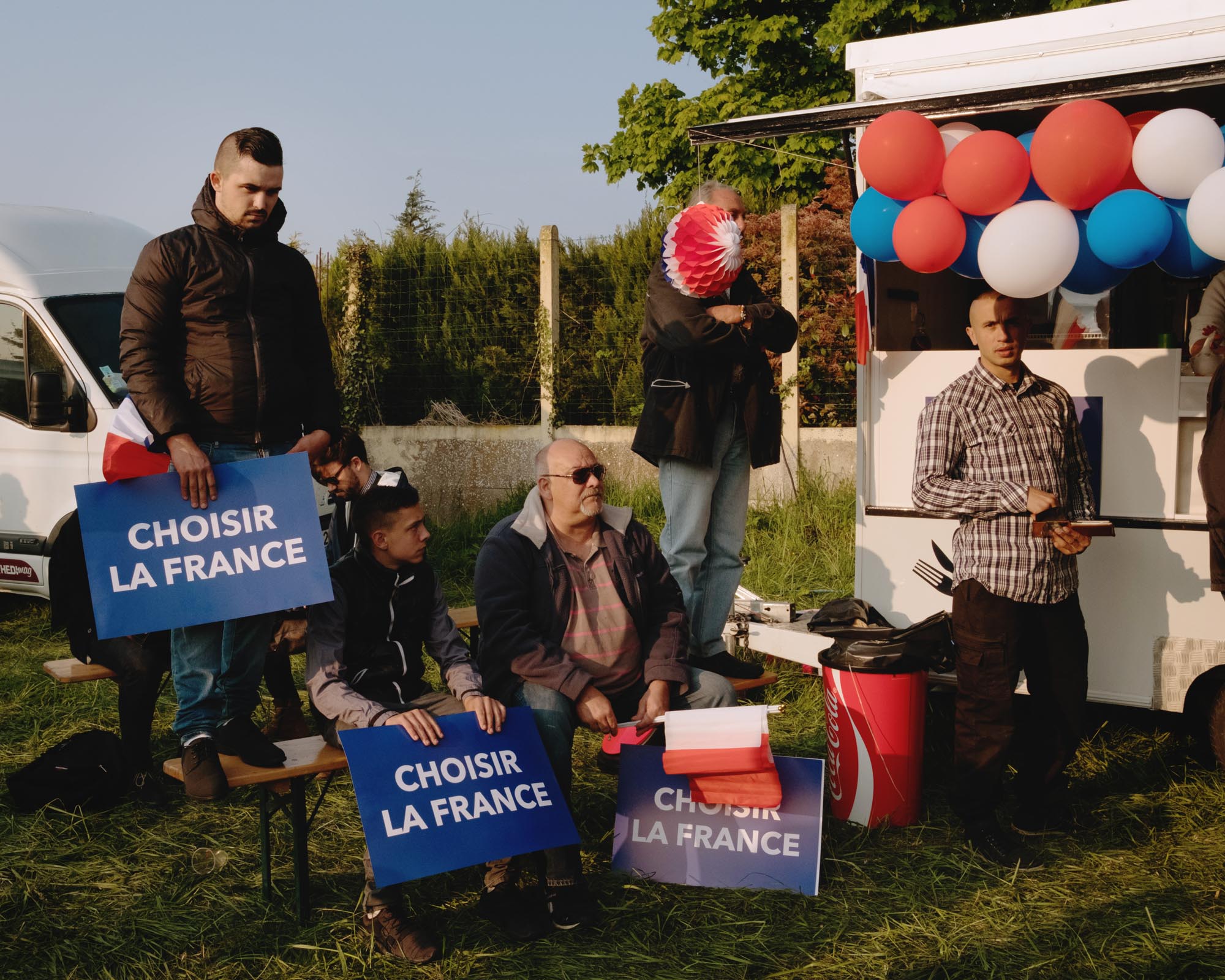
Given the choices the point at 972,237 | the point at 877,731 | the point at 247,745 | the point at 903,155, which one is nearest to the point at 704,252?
the point at 903,155

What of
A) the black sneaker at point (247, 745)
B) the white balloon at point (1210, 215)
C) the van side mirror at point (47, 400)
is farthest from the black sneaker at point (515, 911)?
the van side mirror at point (47, 400)

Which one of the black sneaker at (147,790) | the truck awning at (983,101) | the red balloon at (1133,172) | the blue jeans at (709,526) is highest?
the truck awning at (983,101)

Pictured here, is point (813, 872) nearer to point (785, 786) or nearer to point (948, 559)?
point (785, 786)

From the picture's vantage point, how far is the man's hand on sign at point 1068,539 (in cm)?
360

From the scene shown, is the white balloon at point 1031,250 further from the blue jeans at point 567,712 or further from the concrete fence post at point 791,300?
the concrete fence post at point 791,300

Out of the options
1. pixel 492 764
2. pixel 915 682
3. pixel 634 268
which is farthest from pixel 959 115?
pixel 634 268

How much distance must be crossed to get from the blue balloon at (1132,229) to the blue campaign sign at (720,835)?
2.00 m

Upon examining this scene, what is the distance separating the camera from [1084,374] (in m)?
4.38

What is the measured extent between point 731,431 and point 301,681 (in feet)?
9.17

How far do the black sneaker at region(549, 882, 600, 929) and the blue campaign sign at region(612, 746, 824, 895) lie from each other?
11.7 inches

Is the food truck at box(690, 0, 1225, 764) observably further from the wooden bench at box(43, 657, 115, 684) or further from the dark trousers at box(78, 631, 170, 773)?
the wooden bench at box(43, 657, 115, 684)

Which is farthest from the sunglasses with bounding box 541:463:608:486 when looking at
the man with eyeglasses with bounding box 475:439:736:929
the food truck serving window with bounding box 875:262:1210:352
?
the food truck serving window with bounding box 875:262:1210:352

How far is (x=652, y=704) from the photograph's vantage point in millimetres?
3666

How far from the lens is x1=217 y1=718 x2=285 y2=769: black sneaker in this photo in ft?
10.9
